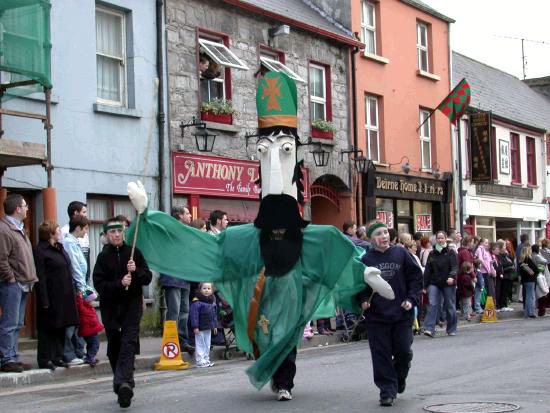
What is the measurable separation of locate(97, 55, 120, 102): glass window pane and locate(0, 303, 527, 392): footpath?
4.59 meters

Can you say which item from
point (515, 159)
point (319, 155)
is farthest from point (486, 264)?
point (515, 159)

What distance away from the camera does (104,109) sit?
56.4 feet

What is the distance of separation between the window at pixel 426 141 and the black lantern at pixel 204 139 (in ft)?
35.1

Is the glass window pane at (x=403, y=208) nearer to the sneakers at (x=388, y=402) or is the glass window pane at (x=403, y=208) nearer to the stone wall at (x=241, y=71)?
the stone wall at (x=241, y=71)

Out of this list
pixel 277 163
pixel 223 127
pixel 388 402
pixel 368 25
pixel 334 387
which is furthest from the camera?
pixel 368 25

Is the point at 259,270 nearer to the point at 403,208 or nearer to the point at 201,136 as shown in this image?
A: the point at 201,136

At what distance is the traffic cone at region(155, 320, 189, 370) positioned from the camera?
42.3 ft

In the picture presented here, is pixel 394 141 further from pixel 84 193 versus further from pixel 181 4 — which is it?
pixel 84 193

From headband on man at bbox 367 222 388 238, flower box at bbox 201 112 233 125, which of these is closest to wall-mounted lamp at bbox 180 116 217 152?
flower box at bbox 201 112 233 125

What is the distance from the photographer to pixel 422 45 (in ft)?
96.4

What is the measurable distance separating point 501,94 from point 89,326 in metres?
26.8

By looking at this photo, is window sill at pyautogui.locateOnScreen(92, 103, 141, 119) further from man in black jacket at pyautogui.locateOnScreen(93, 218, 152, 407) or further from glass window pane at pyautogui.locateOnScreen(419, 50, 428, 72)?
glass window pane at pyautogui.locateOnScreen(419, 50, 428, 72)

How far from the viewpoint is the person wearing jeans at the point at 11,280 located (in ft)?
38.0

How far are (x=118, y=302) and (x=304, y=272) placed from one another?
1.84m
